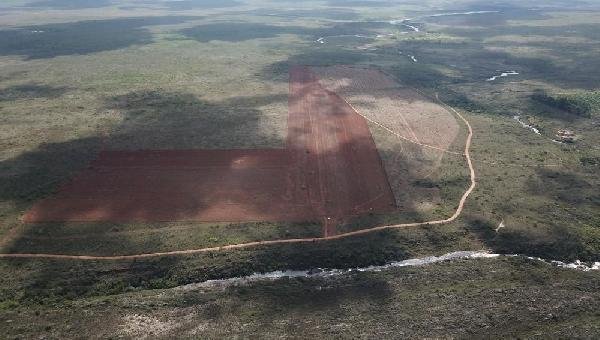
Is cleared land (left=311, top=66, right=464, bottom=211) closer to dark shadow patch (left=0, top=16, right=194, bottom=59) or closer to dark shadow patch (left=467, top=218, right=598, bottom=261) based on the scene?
dark shadow patch (left=467, top=218, right=598, bottom=261)

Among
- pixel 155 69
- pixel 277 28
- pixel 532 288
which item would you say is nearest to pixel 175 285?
pixel 532 288

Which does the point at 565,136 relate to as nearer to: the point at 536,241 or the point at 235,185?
the point at 536,241

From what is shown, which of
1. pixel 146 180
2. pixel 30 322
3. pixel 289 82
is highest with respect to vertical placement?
pixel 289 82

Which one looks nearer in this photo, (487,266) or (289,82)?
(487,266)

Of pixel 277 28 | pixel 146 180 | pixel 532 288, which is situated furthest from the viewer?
pixel 277 28

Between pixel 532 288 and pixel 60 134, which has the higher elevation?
pixel 60 134

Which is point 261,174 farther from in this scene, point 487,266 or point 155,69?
point 155,69

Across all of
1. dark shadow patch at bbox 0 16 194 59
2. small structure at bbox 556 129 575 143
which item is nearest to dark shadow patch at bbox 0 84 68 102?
dark shadow patch at bbox 0 16 194 59
